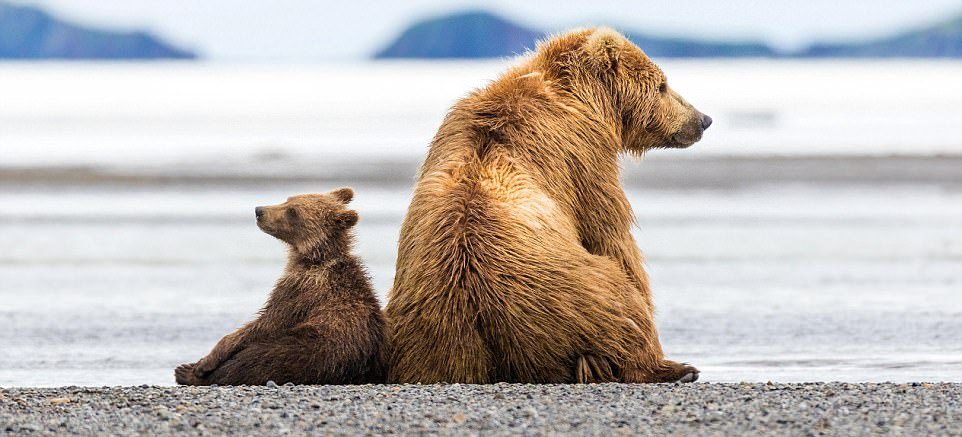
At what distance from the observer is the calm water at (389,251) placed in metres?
7.98

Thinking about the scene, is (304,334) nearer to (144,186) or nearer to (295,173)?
(144,186)

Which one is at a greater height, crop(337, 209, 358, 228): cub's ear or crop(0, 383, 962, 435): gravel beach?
crop(337, 209, 358, 228): cub's ear

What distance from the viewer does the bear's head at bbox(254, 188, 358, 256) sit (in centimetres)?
652

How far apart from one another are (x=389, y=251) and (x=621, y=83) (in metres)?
6.50

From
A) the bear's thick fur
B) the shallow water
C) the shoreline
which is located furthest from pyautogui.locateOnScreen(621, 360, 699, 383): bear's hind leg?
the shoreline

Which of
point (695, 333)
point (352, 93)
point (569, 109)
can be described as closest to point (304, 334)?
point (569, 109)

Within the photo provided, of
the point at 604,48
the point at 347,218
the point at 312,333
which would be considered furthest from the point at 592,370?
the point at 604,48

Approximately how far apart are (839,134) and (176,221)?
1949 cm

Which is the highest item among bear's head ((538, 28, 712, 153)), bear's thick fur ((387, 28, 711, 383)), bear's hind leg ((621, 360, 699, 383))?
bear's head ((538, 28, 712, 153))

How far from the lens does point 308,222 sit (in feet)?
21.6

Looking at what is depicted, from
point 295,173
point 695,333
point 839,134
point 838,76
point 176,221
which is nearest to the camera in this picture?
point 695,333

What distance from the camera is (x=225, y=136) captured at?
32844mm

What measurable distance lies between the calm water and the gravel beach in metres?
1.12

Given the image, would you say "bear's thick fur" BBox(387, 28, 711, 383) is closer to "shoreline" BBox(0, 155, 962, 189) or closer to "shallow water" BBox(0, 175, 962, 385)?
"shallow water" BBox(0, 175, 962, 385)
